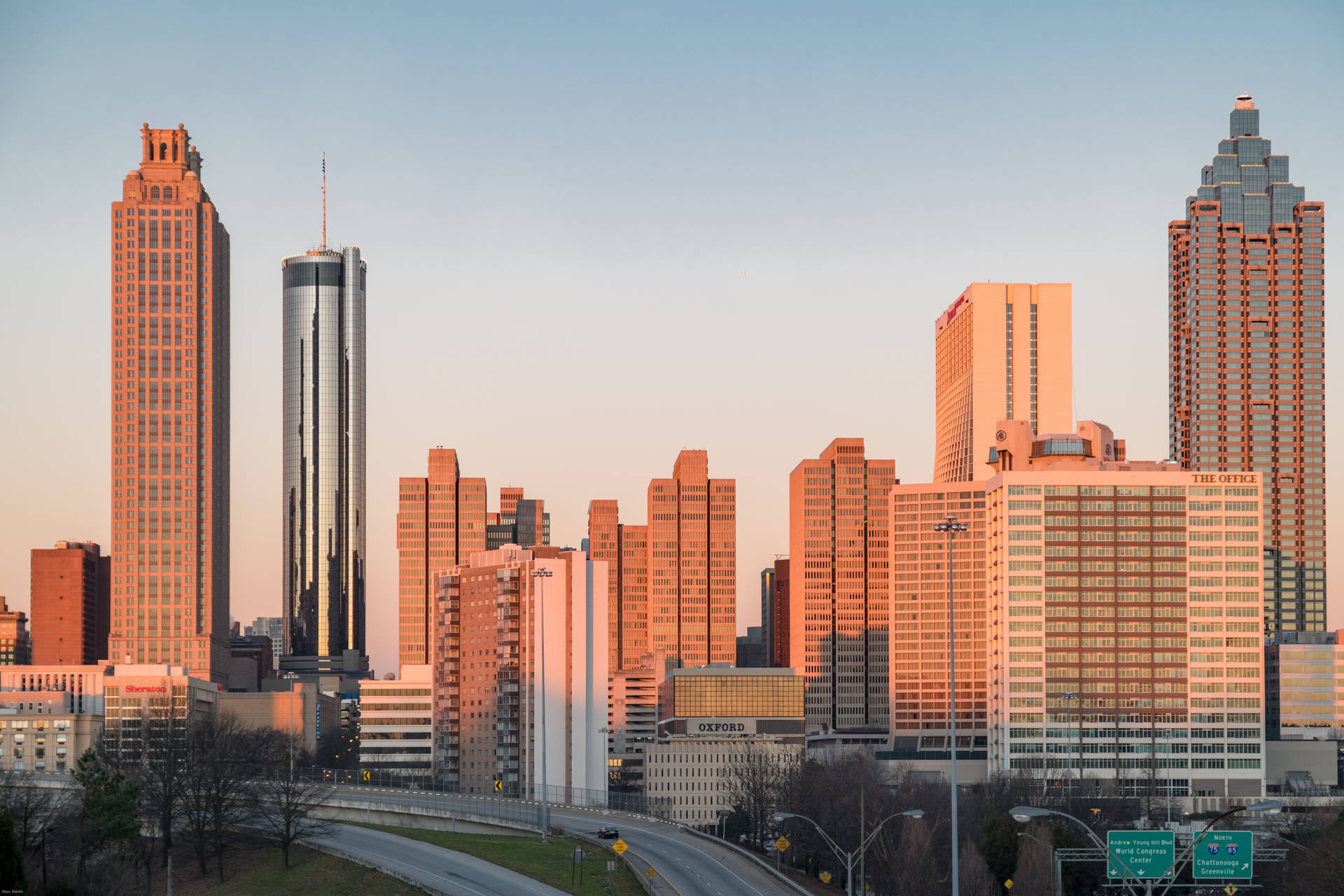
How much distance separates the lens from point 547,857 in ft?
428

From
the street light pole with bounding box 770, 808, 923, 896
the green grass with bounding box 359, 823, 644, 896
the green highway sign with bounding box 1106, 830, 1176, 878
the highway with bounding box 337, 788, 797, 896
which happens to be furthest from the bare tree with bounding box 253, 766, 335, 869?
the green highway sign with bounding box 1106, 830, 1176, 878

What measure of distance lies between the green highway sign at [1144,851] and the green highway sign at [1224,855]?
5.40ft

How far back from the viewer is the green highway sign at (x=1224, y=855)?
88562mm

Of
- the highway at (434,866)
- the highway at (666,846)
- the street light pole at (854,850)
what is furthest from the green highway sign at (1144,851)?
the highway at (434,866)

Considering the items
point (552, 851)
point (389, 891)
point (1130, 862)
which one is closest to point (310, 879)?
point (389, 891)

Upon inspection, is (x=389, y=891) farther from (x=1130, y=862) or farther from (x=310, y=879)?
(x=1130, y=862)

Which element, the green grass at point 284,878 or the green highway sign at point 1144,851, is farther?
the green grass at point 284,878

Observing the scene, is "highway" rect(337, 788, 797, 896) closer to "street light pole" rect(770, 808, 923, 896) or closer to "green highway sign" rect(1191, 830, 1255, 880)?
"street light pole" rect(770, 808, 923, 896)

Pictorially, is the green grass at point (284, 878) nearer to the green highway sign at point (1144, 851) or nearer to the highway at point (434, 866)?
the highway at point (434, 866)

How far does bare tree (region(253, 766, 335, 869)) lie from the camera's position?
427 ft

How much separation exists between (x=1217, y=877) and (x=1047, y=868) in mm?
30240

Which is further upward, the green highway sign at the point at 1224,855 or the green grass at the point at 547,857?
the green highway sign at the point at 1224,855

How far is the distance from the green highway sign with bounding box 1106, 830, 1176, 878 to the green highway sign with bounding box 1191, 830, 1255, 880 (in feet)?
5.40

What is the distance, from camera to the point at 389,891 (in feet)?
372
